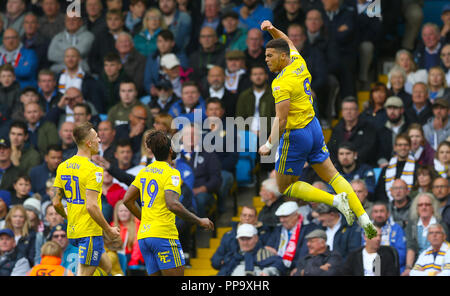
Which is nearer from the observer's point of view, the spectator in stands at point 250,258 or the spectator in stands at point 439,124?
the spectator in stands at point 250,258

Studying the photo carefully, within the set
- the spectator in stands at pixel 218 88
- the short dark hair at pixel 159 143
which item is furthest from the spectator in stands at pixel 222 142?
the short dark hair at pixel 159 143

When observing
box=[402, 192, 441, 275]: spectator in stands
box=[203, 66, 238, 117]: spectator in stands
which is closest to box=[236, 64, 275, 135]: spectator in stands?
box=[203, 66, 238, 117]: spectator in stands

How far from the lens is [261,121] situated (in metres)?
15.7

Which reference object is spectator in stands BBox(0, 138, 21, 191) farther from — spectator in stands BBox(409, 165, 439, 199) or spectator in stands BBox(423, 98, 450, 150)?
spectator in stands BBox(423, 98, 450, 150)

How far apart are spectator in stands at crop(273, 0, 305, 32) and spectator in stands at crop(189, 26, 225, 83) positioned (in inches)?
41.9

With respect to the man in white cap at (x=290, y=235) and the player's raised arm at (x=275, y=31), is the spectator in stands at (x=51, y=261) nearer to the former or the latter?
the man in white cap at (x=290, y=235)

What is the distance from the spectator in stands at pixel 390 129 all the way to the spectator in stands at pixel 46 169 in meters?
5.10

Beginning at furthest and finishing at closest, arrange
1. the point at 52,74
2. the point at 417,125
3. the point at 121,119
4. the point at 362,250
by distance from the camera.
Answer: the point at 52,74
the point at 121,119
the point at 417,125
the point at 362,250

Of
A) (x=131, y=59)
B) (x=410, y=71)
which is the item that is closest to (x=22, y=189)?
(x=131, y=59)

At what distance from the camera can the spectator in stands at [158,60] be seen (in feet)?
56.1

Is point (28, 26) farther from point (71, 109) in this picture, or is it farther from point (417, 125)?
point (417, 125)

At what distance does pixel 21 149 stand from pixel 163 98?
2.59 meters
